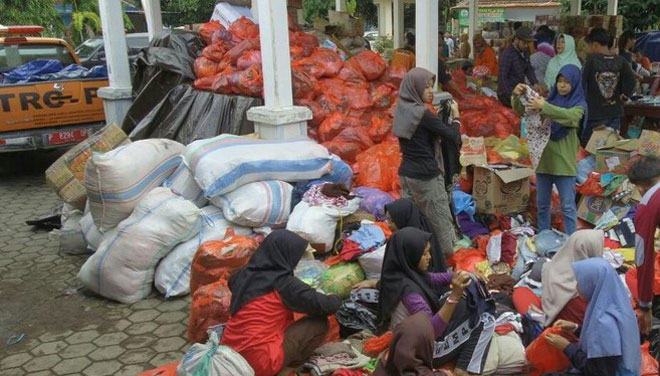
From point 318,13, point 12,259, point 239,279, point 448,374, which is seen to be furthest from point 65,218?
point 318,13

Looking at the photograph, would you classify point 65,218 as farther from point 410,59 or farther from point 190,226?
point 410,59

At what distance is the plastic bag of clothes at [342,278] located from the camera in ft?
14.0

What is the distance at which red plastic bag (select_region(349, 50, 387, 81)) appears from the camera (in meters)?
7.24

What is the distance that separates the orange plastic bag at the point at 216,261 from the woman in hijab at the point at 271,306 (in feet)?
3.02

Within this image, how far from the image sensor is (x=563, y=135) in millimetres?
4855

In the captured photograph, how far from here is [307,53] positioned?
7.48 meters

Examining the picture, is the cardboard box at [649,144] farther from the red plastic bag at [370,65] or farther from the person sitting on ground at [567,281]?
the red plastic bag at [370,65]

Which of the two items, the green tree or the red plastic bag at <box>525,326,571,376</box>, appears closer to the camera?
the red plastic bag at <box>525,326,571,376</box>

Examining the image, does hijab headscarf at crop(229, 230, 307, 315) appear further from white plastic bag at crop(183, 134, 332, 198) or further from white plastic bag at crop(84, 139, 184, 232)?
white plastic bag at crop(84, 139, 184, 232)

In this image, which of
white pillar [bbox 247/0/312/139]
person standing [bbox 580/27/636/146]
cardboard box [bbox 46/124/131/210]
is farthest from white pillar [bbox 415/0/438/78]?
cardboard box [bbox 46/124/131/210]

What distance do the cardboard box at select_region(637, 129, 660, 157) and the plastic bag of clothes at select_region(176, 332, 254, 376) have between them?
4255 millimetres

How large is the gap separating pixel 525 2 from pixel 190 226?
32.2m

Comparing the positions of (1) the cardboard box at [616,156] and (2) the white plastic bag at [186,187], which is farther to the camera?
(1) the cardboard box at [616,156]

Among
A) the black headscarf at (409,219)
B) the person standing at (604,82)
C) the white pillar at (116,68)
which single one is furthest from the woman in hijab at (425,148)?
the white pillar at (116,68)
